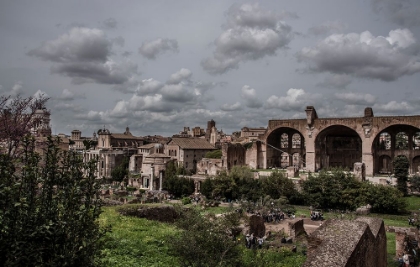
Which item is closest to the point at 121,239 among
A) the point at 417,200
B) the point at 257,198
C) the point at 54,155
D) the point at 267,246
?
the point at 54,155

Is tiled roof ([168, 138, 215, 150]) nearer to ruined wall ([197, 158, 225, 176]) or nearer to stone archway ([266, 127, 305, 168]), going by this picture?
ruined wall ([197, 158, 225, 176])

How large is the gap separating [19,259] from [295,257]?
13082 millimetres

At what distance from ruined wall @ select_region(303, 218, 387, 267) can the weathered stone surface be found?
434 inches

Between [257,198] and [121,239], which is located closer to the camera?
[121,239]

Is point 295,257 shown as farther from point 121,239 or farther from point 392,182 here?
point 392,182

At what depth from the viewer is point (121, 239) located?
441 inches

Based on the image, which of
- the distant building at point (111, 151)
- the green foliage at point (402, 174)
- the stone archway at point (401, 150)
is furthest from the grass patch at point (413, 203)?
the distant building at point (111, 151)

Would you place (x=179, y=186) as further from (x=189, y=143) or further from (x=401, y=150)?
(x=401, y=150)

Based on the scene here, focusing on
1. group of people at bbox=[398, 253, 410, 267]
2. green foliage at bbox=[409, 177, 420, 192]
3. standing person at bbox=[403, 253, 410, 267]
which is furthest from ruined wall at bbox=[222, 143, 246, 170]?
standing person at bbox=[403, 253, 410, 267]

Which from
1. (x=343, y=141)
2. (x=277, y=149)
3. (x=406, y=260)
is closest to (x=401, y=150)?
(x=343, y=141)

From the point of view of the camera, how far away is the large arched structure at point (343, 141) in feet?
142

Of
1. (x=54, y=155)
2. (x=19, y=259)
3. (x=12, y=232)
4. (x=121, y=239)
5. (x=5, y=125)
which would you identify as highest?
(x=5, y=125)

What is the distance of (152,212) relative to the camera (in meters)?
17.3

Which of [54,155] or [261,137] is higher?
[261,137]
